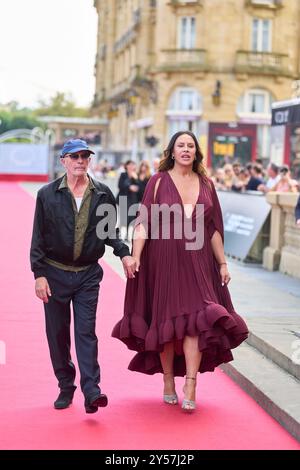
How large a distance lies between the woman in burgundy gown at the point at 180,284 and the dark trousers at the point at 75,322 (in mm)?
357

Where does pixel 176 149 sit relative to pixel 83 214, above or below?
above

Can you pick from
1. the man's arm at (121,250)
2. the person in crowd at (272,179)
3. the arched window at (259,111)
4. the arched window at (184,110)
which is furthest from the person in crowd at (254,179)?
the arched window at (184,110)

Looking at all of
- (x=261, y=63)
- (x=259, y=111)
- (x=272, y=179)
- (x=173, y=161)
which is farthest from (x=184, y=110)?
(x=173, y=161)

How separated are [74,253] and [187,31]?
52.5 meters

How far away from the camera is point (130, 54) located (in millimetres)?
71062

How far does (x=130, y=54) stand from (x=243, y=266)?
55845 mm

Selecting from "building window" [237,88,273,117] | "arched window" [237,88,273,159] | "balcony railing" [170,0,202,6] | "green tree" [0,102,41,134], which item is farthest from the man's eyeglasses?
"green tree" [0,102,41,134]

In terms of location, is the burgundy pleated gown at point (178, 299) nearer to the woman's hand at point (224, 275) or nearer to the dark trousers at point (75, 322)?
the woman's hand at point (224, 275)

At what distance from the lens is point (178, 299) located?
22.6 ft

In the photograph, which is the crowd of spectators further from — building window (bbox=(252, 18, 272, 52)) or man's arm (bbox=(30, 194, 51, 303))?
building window (bbox=(252, 18, 272, 52))

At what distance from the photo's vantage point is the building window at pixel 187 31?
57750 millimetres

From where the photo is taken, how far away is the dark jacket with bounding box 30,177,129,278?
672 cm
